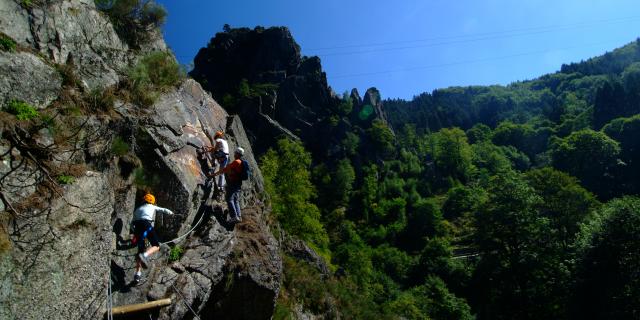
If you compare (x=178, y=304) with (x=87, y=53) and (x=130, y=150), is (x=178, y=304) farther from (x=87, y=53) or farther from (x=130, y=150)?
(x=87, y=53)

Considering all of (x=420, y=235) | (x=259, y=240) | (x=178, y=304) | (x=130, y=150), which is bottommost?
(x=420, y=235)

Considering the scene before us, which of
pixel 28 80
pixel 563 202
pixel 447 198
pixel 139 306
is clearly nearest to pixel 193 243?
pixel 139 306

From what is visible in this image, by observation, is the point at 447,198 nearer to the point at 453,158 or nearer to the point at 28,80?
the point at 453,158

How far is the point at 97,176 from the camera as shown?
8242 millimetres

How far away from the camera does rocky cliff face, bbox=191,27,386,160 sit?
259 ft

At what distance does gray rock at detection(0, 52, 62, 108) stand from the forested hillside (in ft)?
30.6

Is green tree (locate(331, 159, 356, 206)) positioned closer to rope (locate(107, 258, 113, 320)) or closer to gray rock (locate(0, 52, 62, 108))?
gray rock (locate(0, 52, 62, 108))

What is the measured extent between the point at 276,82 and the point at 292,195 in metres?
51.4

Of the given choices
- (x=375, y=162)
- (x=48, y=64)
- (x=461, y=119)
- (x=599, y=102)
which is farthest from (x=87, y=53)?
(x=461, y=119)

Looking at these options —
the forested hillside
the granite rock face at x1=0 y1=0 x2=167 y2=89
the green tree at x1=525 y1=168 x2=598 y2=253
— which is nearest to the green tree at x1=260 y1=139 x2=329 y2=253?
the forested hillside

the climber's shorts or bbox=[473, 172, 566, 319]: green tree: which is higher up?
the climber's shorts

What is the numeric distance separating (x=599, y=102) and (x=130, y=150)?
125 metres

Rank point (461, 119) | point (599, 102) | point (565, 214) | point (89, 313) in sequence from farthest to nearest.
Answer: point (461, 119), point (599, 102), point (565, 214), point (89, 313)

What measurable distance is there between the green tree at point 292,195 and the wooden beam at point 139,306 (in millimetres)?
20000
